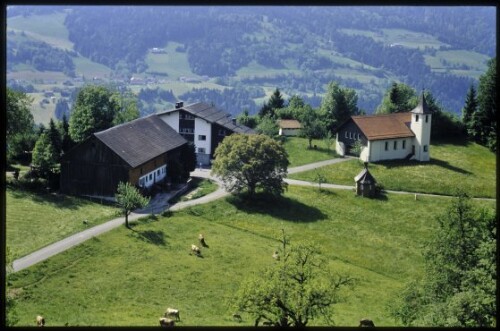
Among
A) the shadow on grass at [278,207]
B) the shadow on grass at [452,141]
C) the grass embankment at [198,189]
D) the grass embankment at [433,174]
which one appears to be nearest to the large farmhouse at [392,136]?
the grass embankment at [433,174]

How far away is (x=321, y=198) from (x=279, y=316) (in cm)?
2557

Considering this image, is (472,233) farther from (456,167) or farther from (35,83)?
(35,83)

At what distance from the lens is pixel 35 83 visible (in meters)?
166

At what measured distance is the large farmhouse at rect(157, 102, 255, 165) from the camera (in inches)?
1892

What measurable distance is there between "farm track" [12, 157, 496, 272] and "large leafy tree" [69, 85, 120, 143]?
29.2 ft

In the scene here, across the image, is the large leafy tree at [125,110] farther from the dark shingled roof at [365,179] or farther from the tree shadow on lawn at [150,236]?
the dark shingled roof at [365,179]

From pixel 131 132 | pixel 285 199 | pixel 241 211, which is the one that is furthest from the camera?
pixel 131 132

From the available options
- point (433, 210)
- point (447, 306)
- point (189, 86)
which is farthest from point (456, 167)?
point (189, 86)

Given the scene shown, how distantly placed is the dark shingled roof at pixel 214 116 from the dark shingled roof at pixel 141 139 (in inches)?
137

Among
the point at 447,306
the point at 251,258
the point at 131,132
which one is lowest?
the point at 251,258

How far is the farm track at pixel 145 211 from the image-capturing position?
25312mm

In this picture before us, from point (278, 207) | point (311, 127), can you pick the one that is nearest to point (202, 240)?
point (278, 207)

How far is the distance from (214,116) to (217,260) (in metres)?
24.5

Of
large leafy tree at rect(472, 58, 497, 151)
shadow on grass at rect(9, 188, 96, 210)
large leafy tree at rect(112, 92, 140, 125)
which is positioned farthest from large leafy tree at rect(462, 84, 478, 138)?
shadow on grass at rect(9, 188, 96, 210)
